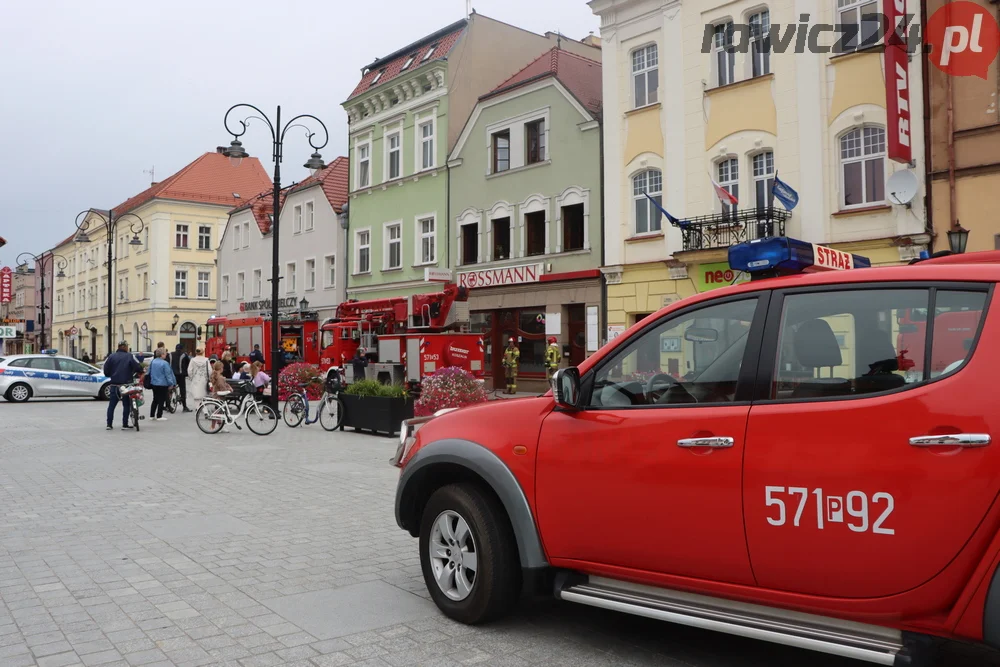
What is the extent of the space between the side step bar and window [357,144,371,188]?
32.9 meters

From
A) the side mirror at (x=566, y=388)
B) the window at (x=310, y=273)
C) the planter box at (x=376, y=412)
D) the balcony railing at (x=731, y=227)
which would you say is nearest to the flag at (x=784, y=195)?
the balcony railing at (x=731, y=227)

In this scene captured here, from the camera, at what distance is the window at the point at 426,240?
105 feet

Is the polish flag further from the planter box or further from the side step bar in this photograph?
the side step bar

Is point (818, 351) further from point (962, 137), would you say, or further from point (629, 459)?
point (962, 137)

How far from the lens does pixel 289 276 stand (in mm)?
41219

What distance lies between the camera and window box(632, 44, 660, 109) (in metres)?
23.1

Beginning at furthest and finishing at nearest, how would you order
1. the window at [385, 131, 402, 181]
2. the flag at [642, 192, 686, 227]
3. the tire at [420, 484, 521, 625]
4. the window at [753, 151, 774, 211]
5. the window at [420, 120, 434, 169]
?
1. the window at [385, 131, 402, 181]
2. the window at [420, 120, 434, 169]
3. the flag at [642, 192, 686, 227]
4. the window at [753, 151, 774, 211]
5. the tire at [420, 484, 521, 625]

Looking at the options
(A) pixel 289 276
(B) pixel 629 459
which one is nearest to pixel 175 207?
(A) pixel 289 276

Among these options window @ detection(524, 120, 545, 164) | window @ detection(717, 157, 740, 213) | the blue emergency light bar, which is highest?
window @ detection(524, 120, 545, 164)

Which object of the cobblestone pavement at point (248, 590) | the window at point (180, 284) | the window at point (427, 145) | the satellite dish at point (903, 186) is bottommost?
the cobblestone pavement at point (248, 590)

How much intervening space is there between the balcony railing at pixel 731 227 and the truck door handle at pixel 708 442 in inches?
641

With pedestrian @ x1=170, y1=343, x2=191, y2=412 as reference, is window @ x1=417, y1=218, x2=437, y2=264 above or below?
above

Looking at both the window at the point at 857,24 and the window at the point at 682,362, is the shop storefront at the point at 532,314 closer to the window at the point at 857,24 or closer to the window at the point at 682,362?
the window at the point at 857,24

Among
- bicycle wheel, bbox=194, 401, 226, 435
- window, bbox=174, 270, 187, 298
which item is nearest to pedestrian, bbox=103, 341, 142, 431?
bicycle wheel, bbox=194, 401, 226, 435
